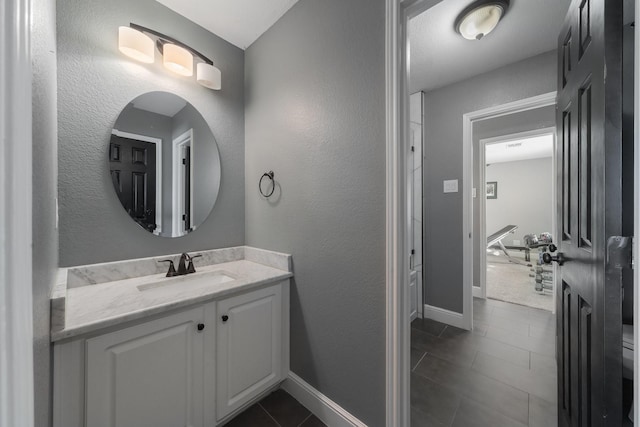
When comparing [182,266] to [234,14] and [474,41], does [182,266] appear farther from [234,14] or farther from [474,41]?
[474,41]

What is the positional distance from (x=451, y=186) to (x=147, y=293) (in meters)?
2.72

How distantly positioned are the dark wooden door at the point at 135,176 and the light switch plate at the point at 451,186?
262 centimetres

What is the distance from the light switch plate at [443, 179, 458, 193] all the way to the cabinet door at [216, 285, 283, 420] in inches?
79.7

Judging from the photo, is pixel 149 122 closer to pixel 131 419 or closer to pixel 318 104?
pixel 318 104

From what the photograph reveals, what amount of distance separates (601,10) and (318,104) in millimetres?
1108

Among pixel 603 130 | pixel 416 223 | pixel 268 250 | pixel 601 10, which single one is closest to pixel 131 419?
pixel 268 250

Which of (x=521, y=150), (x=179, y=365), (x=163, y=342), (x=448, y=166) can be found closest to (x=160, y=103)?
(x=163, y=342)

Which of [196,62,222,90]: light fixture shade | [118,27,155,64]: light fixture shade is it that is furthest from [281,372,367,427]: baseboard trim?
[118,27,155,64]: light fixture shade

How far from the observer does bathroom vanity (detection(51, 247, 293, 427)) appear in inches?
36.4

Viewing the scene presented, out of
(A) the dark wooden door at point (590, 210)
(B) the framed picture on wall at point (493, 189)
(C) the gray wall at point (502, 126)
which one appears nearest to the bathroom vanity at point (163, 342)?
(A) the dark wooden door at point (590, 210)

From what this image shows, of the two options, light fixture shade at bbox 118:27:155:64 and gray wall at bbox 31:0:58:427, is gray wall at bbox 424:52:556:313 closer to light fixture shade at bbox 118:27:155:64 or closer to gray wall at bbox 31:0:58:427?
light fixture shade at bbox 118:27:155:64

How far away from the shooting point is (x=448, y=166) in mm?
2562

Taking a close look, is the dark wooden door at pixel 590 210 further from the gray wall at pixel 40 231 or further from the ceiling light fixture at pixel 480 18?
the gray wall at pixel 40 231

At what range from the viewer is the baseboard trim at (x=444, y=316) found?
2455mm
